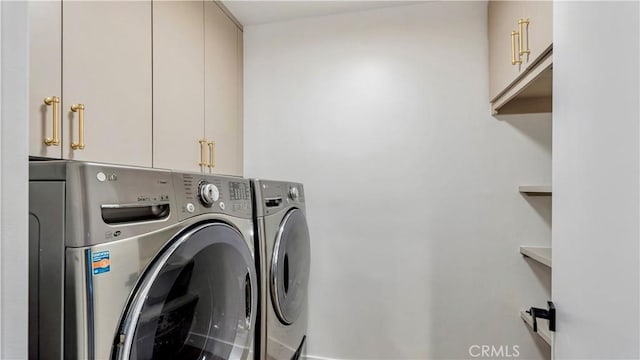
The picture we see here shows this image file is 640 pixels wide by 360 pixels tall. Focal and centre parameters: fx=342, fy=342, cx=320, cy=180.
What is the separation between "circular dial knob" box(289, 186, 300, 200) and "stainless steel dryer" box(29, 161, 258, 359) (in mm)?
708

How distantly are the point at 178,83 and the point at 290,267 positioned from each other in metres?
0.95

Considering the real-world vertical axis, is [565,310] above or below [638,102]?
below

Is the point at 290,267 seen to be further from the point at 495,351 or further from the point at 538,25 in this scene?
the point at 538,25

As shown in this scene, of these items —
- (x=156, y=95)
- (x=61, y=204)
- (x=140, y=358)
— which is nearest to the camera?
(x=61, y=204)

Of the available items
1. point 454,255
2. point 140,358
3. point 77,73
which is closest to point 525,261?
point 454,255

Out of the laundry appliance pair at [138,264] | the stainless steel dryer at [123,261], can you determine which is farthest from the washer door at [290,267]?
the stainless steel dryer at [123,261]

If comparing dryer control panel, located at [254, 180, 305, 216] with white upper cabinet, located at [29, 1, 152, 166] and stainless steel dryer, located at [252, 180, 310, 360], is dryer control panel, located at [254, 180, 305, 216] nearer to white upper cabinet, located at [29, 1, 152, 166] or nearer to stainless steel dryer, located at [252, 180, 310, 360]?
stainless steel dryer, located at [252, 180, 310, 360]

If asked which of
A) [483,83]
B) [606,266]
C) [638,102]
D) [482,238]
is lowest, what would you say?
[482,238]

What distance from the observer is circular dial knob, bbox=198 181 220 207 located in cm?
89

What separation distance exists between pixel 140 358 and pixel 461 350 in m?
1.71

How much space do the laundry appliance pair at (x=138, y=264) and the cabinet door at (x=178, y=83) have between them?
45 centimetres

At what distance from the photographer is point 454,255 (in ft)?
6.10

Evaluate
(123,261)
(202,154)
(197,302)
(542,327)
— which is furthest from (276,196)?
(542,327)

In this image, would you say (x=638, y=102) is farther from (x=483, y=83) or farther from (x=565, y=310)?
(x=483, y=83)
